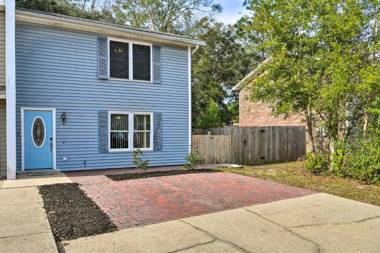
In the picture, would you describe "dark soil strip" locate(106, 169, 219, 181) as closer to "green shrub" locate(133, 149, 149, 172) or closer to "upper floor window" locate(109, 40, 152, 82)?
"green shrub" locate(133, 149, 149, 172)

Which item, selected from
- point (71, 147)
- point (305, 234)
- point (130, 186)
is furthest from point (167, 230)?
point (71, 147)

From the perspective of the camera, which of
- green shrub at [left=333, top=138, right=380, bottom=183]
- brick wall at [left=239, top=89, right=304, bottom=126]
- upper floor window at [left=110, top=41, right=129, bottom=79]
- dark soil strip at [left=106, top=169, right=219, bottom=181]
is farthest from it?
brick wall at [left=239, top=89, right=304, bottom=126]

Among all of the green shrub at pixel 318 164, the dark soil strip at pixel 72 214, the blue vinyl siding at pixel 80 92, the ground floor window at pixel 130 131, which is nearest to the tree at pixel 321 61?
the green shrub at pixel 318 164

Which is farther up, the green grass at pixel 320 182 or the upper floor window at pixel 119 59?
the upper floor window at pixel 119 59

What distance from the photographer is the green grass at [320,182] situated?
7.72 metres

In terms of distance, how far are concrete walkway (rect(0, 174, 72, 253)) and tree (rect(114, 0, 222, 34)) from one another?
21195 mm

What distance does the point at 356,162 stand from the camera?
A: 31.5 feet

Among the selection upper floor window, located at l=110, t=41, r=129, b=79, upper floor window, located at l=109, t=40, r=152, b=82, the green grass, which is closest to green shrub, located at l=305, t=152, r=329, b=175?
the green grass

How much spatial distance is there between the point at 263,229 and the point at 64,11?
23.9m

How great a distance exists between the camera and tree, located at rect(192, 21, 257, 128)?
28.0 metres

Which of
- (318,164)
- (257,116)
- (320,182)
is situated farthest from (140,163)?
(257,116)

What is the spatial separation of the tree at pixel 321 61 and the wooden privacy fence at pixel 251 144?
8.56ft

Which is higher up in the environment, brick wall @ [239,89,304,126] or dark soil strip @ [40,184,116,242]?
brick wall @ [239,89,304,126]

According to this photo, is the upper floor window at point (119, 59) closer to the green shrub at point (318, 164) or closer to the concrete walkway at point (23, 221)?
the concrete walkway at point (23, 221)
